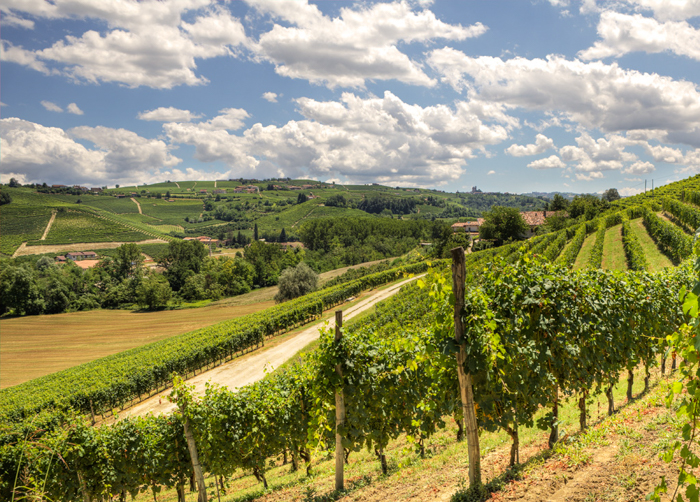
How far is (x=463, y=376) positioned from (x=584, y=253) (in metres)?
39.4

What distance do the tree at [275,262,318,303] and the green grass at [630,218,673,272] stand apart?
45006mm

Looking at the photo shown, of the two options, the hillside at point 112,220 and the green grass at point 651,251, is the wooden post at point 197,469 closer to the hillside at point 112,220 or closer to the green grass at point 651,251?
the green grass at point 651,251

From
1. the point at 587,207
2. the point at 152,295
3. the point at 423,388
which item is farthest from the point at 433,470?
the point at 152,295

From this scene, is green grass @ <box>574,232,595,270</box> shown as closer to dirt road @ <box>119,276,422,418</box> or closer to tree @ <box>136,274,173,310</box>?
dirt road @ <box>119,276,422,418</box>

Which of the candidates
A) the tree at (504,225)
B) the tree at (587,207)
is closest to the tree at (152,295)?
the tree at (504,225)

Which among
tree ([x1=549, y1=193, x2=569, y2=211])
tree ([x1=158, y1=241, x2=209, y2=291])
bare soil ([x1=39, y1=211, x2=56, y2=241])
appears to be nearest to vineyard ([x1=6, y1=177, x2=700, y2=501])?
tree ([x1=158, y1=241, x2=209, y2=291])

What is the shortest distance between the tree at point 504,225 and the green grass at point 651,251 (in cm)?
2710

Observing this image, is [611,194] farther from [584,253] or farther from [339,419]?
[339,419]

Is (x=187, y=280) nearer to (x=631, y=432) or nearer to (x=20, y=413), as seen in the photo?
(x=20, y=413)

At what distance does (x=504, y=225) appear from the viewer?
70.9 m

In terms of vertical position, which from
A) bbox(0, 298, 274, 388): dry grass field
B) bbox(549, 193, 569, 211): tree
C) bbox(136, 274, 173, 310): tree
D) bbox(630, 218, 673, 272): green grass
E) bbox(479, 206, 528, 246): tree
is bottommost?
bbox(0, 298, 274, 388): dry grass field

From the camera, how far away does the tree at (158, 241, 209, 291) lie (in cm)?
9331

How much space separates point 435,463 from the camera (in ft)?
24.9

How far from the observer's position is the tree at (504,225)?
70875mm
